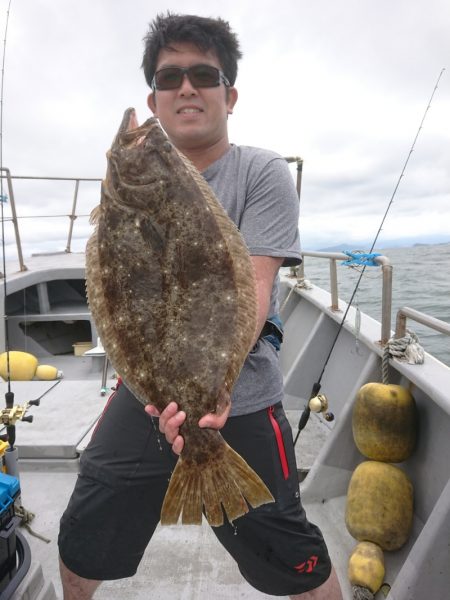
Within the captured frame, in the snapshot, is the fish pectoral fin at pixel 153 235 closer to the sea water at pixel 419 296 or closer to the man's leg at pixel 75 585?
the man's leg at pixel 75 585

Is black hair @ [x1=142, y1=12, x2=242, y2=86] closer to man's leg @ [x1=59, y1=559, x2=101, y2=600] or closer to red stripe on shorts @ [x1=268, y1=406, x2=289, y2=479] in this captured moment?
red stripe on shorts @ [x1=268, y1=406, x2=289, y2=479]

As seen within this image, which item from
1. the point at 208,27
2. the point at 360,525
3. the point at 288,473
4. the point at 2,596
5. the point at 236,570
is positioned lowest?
the point at 236,570

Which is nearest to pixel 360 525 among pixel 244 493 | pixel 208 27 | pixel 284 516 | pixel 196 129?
pixel 284 516

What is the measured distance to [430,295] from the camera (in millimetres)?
12969

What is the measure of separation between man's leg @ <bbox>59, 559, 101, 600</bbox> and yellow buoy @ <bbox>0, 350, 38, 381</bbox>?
169 inches

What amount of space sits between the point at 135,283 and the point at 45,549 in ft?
7.63

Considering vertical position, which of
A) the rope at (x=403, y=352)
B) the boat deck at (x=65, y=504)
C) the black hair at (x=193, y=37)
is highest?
the black hair at (x=193, y=37)

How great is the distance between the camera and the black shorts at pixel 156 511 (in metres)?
1.83

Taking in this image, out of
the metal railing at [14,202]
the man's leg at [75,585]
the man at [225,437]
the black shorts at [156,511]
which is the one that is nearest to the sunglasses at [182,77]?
the man at [225,437]

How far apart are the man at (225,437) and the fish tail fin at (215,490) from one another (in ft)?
0.70

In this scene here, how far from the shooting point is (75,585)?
Answer: 1.99 meters

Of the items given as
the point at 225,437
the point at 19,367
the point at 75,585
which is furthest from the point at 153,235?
the point at 19,367

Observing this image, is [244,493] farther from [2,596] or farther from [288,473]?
[2,596]

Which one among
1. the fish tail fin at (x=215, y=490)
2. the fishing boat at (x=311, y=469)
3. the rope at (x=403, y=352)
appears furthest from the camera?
the rope at (x=403, y=352)
